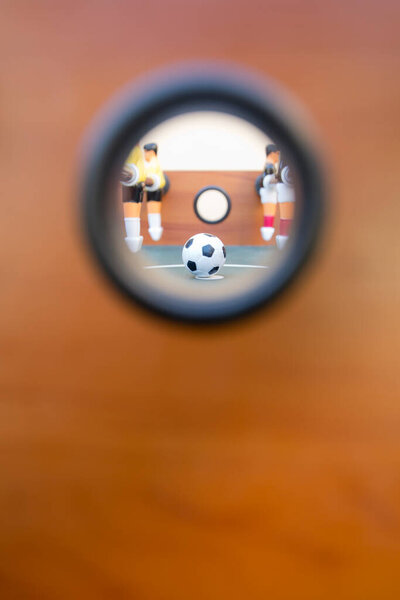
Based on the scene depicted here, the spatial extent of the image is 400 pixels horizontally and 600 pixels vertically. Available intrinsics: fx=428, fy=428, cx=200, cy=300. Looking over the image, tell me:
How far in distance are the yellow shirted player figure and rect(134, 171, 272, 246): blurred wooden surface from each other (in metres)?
0.10

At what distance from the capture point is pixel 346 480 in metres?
0.34

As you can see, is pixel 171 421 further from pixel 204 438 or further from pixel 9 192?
pixel 9 192

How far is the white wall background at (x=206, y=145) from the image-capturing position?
6.91 feet

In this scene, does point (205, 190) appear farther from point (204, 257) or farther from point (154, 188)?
point (204, 257)

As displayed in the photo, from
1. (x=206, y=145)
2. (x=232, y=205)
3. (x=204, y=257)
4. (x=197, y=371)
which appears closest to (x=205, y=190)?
(x=232, y=205)

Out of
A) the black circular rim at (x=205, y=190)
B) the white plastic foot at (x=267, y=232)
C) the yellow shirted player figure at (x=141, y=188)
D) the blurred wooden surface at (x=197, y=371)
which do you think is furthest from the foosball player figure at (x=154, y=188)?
the blurred wooden surface at (x=197, y=371)

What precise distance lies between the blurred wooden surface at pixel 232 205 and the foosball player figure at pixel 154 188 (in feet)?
0.30

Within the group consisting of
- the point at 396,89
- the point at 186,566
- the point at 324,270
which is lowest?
the point at 186,566

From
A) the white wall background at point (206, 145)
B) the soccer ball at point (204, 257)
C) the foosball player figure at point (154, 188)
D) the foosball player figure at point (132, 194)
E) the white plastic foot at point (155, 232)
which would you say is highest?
the white wall background at point (206, 145)

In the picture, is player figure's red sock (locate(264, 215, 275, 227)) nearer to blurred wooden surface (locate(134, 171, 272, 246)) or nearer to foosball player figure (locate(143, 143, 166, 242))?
blurred wooden surface (locate(134, 171, 272, 246))

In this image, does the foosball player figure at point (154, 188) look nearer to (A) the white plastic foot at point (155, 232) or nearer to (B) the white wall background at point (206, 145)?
(A) the white plastic foot at point (155, 232)

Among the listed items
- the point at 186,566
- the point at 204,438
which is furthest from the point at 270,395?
the point at 186,566

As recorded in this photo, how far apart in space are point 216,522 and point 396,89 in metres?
0.35

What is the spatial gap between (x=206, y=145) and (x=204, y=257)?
0.99 m
